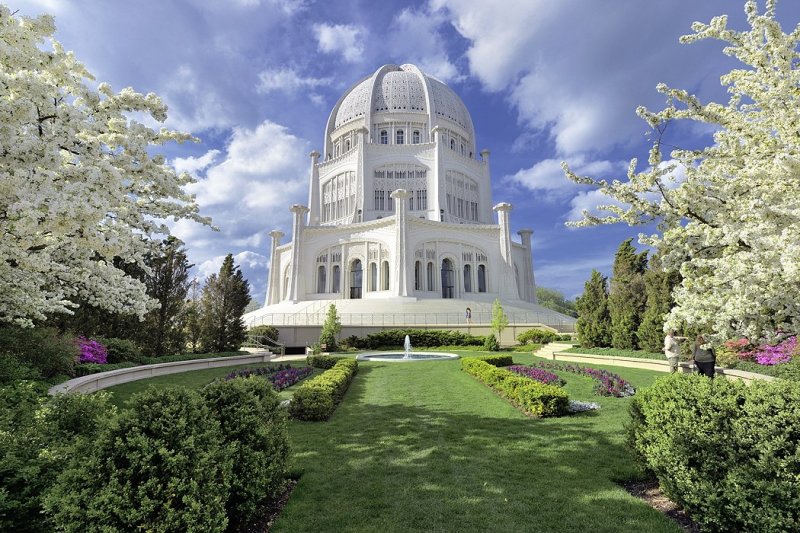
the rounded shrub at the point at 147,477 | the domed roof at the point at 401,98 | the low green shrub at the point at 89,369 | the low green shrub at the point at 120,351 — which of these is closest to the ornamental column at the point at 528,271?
the domed roof at the point at 401,98

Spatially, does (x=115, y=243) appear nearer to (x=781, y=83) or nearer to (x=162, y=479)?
(x=162, y=479)

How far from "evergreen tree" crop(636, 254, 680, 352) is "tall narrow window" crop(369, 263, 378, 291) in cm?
2844

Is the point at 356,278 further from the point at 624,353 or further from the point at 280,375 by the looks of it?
the point at 280,375

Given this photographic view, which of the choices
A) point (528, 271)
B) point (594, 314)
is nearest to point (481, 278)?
point (528, 271)

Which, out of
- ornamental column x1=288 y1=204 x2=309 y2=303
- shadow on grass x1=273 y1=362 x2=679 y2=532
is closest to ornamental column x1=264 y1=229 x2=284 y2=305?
ornamental column x1=288 y1=204 x2=309 y2=303

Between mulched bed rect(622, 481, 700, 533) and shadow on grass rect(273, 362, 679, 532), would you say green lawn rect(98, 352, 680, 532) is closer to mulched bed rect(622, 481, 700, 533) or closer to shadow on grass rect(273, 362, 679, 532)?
shadow on grass rect(273, 362, 679, 532)

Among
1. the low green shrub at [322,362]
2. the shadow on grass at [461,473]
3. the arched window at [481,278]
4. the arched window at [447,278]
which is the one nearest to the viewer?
the shadow on grass at [461,473]

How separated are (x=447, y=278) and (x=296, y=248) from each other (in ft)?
55.0

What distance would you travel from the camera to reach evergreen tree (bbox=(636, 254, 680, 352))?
645 inches

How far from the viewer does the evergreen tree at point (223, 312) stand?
826 inches

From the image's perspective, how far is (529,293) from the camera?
50.4 meters

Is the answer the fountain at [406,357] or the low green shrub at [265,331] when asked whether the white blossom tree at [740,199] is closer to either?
the fountain at [406,357]

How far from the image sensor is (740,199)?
5664mm

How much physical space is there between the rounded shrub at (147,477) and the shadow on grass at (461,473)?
1.34 metres
